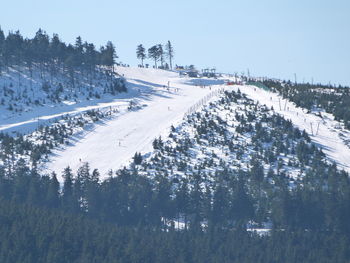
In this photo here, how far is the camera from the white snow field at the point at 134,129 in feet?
327

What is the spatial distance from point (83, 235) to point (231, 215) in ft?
55.8

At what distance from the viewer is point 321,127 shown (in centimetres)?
10862

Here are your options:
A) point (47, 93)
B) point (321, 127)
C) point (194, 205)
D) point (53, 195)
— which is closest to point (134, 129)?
point (47, 93)

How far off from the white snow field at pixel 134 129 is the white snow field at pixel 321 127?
43.1 feet

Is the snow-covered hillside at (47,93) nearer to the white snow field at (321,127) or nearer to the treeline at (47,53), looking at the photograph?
the treeline at (47,53)

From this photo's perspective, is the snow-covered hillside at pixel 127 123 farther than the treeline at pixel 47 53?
No

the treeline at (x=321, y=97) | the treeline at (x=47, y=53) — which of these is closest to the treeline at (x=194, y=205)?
the treeline at (x=321, y=97)

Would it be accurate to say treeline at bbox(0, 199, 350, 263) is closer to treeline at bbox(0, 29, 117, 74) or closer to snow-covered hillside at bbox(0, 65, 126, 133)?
snow-covered hillside at bbox(0, 65, 126, 133)

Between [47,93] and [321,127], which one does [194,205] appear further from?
[47,93]

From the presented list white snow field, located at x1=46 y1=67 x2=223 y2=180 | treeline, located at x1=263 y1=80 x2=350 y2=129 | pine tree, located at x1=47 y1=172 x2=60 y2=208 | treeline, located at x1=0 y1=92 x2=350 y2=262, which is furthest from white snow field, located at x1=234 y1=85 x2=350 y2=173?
pine tree, located at x1=47 y1=172 x2=60 y2=208

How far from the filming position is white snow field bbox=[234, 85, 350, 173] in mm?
99375

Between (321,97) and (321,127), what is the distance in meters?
12.0

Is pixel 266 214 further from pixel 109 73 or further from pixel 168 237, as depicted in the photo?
pixel 109 73

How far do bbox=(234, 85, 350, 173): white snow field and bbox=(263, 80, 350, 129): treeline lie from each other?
38.8 inches
